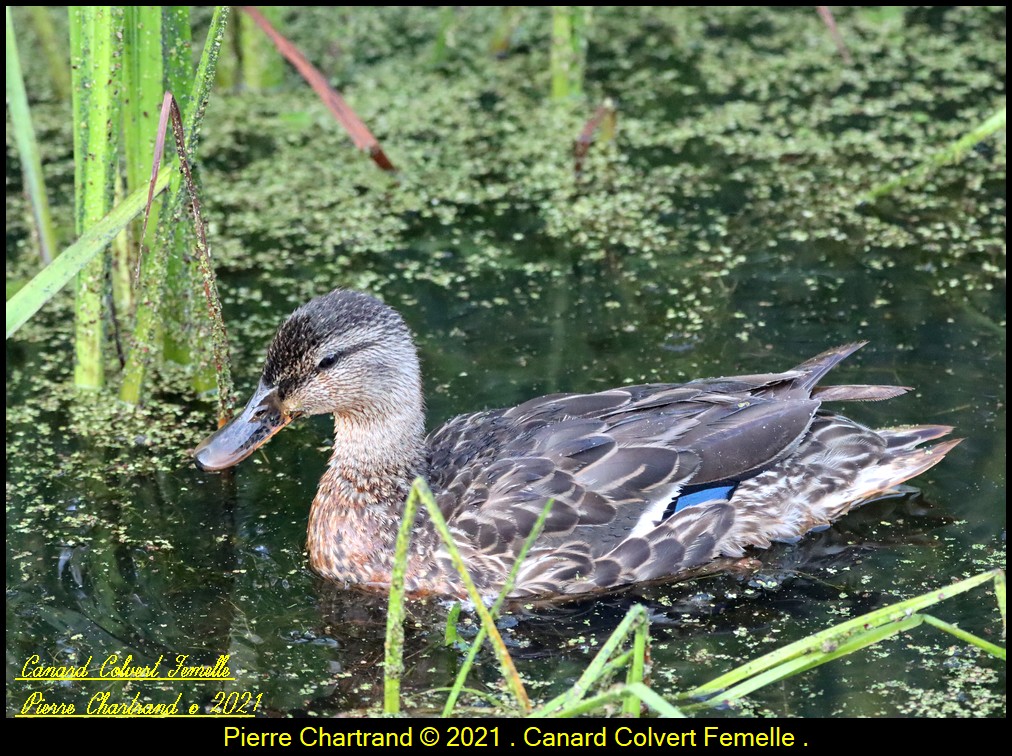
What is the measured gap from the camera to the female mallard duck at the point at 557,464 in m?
4.92

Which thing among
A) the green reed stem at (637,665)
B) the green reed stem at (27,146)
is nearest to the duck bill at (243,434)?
the green reed stem at (27,146)

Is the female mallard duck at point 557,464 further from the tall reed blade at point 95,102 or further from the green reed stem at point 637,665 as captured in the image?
the green reed stem at point 637,665

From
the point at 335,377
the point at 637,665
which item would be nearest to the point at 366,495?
the point at 335,377

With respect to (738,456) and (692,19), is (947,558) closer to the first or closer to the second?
(738,456)

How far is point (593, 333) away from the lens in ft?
21.8

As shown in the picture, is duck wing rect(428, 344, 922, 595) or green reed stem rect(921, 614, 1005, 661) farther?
duck wing rect(428, 344, 922, 595)

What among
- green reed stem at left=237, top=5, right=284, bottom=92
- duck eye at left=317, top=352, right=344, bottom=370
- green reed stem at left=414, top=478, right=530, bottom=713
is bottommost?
green reed stem at left=414, top=478, right=530, bottom=713

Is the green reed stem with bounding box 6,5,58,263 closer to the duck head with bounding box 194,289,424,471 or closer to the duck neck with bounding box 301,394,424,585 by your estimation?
the duck head with bounding box 194,289,424,471

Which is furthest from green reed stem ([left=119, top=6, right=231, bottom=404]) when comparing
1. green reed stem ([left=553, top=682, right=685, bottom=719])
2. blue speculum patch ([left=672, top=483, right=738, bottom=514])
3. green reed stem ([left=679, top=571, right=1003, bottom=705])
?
green reed stem ([left=679, top=571, right=1003, bottom=705])

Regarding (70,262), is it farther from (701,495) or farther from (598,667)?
(701,495)

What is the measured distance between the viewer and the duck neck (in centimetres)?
506

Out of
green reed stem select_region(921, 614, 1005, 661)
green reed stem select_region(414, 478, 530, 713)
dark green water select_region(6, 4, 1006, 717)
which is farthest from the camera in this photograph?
dark green water select_region(6, 4, 1006, 717)

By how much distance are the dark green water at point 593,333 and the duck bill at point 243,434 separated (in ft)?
1.26

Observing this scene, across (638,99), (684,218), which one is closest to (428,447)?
(684,218)
